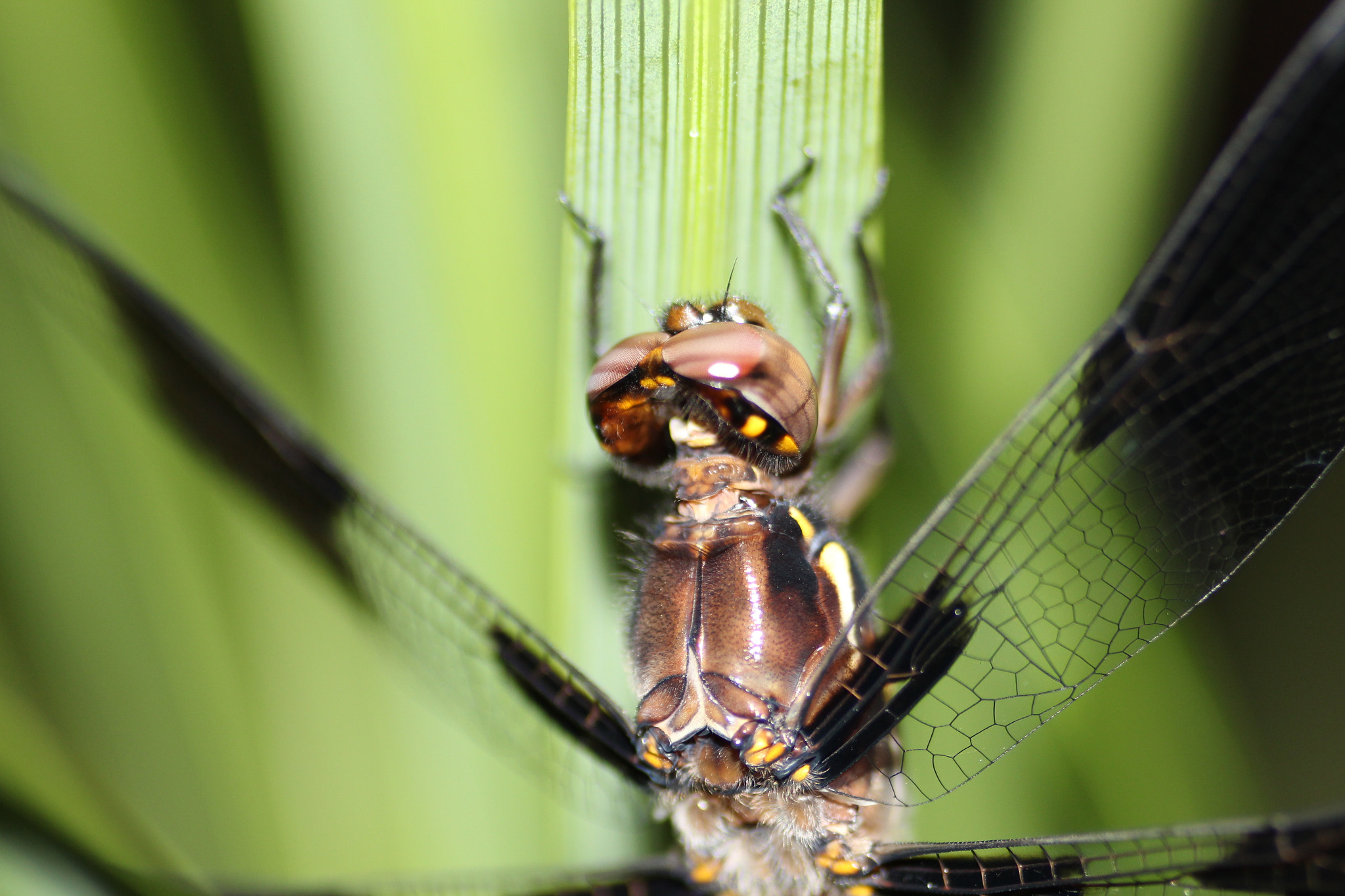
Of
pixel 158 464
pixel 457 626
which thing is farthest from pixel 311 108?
pixel 457 626

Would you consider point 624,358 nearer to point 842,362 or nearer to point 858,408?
point 842,362

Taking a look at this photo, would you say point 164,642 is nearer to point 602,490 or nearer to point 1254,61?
point 602,490

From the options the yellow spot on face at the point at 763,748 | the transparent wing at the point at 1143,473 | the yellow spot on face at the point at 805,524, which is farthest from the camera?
the yellow spot on face at the point at 805,524

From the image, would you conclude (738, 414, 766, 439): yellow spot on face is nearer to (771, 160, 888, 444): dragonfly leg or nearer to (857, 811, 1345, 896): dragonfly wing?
(771, 160, 888, 444): dragonfly leg

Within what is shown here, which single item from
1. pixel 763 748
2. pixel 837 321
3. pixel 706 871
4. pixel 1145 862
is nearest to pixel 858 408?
pixel 837 321

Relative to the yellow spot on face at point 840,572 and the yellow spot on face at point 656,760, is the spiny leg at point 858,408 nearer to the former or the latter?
the yellow spot on face at point 840,572

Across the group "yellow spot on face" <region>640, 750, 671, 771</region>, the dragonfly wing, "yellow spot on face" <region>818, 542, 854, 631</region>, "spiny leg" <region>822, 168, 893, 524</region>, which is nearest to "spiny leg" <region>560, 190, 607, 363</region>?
"spiny leg" <region>822, 168, 893, 524</region>

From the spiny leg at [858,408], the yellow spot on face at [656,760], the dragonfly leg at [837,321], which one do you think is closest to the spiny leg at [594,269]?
the dragonfly leg at [837,321]
